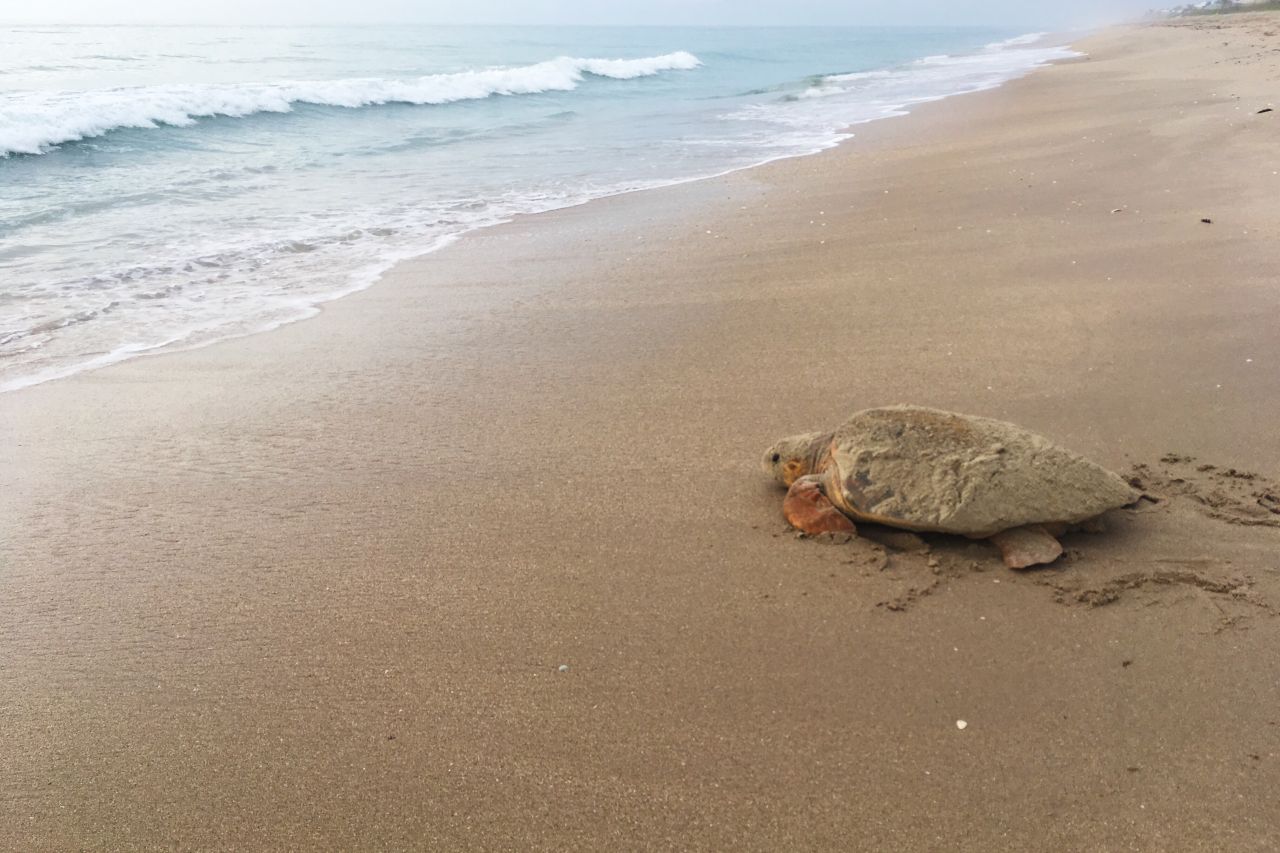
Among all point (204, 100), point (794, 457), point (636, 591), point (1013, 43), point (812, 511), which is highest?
point (1013, 43)

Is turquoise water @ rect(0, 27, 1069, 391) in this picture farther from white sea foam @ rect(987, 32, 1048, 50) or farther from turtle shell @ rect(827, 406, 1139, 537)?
white sea foam @ rect(987, 32, 1048, 50)

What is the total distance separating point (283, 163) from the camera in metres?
12.9

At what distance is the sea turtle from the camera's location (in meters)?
2.88

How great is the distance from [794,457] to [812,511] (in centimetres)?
27

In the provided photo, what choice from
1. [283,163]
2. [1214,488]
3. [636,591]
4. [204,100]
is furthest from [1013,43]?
[636,591]

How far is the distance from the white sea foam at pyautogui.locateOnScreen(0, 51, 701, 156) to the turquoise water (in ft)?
0.18

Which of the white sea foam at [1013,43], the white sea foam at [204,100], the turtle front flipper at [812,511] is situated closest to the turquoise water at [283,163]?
the white sea foam at [204,100]

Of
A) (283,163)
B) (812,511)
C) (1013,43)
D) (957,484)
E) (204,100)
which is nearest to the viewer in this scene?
(957,484)

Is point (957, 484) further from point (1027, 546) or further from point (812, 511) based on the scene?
point (812, 511)

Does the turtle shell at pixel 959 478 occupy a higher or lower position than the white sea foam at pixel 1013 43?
lower

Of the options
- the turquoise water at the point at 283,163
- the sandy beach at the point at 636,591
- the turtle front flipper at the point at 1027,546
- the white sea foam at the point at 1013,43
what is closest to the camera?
the sandy beach at the point at 636,591

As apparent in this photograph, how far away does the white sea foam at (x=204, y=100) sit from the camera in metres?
13.8

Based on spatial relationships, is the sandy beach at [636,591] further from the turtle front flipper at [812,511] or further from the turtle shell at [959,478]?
the turtle shell at [959,478]

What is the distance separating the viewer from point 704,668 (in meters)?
2.56
